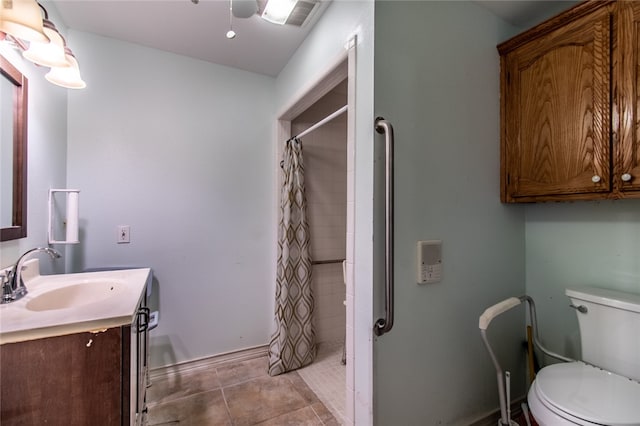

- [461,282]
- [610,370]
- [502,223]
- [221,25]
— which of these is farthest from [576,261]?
[221,25]

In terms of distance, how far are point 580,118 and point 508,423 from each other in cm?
151

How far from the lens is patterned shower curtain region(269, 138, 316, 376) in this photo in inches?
83.8

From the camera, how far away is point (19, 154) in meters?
1.26

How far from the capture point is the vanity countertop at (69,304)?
0.80 m

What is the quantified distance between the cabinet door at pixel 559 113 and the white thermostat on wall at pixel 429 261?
615 mm

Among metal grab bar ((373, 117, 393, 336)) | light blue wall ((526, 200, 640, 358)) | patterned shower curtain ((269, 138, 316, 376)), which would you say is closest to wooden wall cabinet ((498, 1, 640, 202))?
light blue wall ((526, 200, 640, 358))

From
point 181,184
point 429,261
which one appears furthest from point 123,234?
point 429,261

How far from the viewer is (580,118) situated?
1.33 meters

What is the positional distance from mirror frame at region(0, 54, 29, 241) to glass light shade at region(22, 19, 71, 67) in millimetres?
150

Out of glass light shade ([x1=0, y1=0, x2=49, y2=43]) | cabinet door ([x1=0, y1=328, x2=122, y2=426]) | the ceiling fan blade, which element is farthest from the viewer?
the ceiling fan blade

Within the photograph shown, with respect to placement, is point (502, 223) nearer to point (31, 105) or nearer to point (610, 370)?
point (610, 370)

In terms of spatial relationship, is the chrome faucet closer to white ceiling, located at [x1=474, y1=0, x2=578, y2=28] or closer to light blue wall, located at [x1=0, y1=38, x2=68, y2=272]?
light blue wall, located at [x1=0, y1=38, x2=68, y2=272]

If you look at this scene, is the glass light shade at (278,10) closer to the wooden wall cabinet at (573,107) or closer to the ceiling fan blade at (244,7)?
the ceiling fan blade at (244,7)

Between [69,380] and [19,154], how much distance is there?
1.08 meters
